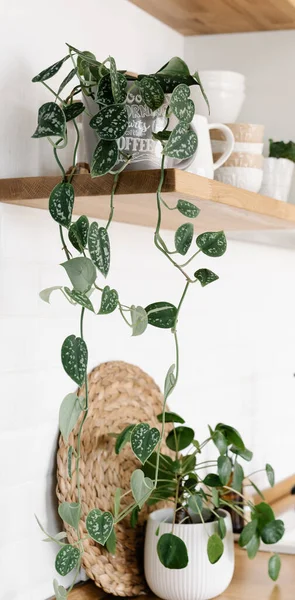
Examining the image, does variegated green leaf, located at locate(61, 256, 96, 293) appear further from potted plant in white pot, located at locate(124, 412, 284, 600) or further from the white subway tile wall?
potted plant in white pot, located at locate(124, 412, 284, 600)

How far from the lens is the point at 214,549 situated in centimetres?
133

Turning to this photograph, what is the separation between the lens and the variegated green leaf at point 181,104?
1.02 m

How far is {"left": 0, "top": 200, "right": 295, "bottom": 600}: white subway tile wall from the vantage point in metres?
1.26

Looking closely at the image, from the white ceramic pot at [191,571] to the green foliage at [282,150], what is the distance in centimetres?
76

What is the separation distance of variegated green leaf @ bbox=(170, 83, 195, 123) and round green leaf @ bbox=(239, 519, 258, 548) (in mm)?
725

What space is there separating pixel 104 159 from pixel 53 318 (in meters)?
0.37

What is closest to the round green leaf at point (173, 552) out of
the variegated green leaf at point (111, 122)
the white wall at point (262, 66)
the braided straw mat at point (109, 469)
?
the braided straw mat at point (109, 469)

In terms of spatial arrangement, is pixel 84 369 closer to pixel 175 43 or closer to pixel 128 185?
pixel 128 185

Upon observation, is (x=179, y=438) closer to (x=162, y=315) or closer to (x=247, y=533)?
(x=247, y=533)

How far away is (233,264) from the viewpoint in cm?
199

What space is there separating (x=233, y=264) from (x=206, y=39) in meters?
0.49

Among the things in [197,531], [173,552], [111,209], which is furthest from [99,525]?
[111,209]

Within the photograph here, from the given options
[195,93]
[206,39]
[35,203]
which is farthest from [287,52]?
[35,203]

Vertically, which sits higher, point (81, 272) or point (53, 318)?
point (81, 272)
